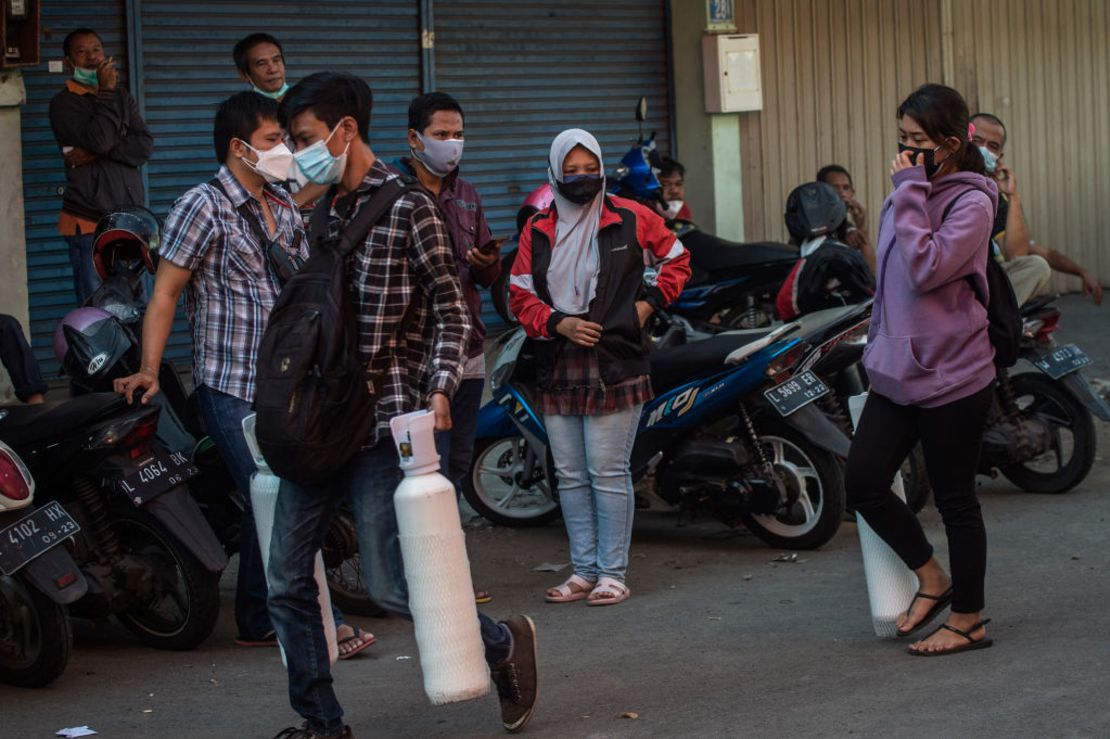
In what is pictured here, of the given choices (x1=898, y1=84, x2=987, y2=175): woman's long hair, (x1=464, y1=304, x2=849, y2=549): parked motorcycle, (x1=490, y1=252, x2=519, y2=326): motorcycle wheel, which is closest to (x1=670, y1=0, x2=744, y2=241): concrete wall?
(x1=490, y1=252, x2=519, y2=326): motorcycle wheel

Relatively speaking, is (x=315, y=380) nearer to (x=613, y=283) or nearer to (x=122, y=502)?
(x=122, y=502)

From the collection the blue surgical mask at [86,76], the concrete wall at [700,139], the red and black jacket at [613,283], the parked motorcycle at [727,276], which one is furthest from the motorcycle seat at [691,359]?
the concrete wall at [700,139]

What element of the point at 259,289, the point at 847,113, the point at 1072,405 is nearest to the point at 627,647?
the point at 259,289

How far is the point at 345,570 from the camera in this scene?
666cm

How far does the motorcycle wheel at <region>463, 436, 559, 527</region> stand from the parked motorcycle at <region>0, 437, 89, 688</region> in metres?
2.52

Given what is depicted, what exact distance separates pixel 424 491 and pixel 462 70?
26.5 ft

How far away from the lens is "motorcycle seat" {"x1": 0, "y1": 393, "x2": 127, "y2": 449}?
5934 millimetres

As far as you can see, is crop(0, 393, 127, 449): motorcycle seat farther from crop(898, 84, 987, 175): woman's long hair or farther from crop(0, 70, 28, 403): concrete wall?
crop(0, 70, 28, 403): concrete wall

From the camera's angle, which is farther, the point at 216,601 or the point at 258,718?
the point at 216,601

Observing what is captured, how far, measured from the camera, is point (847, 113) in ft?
45.6

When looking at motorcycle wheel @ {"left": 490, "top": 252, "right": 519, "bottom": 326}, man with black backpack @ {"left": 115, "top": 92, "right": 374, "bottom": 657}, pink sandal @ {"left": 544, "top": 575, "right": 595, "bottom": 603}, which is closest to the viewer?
man with black backpack @ {"left": 115, "top": 92, "right": 374, "bottom": 657}

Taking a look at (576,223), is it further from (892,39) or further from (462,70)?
(892,39)

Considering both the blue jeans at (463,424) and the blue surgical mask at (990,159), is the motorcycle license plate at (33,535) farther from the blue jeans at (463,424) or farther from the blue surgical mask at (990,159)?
the blue surgical mask at (990,159)

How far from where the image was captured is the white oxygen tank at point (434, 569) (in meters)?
4.38
